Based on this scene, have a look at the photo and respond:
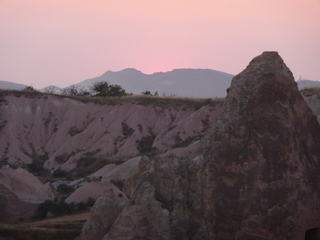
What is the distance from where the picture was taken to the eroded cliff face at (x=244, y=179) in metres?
11.2

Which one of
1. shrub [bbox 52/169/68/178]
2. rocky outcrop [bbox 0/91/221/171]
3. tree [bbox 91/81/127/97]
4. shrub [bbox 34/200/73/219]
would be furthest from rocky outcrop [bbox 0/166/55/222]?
tree [bbox 91/81/127/97]

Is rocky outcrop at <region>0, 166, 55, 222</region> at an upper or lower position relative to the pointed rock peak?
lower

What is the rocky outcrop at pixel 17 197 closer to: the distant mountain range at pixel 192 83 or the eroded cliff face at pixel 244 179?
the eroded cliff face at pixel 244 179

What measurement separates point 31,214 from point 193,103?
3849 centimetres

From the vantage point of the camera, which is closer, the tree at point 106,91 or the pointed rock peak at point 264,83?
the pointed rock peak at point 264,83

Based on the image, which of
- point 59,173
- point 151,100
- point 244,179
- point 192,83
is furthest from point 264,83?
point 192,83

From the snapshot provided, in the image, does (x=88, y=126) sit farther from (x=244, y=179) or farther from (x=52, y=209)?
(x=244, y=179)

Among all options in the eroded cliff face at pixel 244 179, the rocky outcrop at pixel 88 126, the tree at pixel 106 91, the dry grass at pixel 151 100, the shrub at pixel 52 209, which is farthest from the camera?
the tree at pixel 106 91

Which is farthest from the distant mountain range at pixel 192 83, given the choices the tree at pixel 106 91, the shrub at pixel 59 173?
the shrub at pixel 59 173

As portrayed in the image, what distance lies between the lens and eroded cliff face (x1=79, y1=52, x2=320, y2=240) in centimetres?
1125

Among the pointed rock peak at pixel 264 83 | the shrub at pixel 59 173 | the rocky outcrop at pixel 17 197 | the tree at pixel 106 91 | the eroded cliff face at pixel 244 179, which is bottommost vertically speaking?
the shrub at pixel 59 173

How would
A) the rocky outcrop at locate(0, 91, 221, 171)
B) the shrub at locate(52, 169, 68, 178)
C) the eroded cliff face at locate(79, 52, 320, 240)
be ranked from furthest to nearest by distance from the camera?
the rocky outcrop at locate(0, 91, 221, 171) → the shrub at locate(52, 169, 68, 178) → the eroded cliff face at locate(79, 52, 320, 240)

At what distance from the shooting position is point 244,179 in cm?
1138

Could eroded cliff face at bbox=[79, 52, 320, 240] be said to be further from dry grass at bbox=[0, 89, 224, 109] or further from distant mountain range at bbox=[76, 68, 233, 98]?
distant mountain range at bbox=[76, 68, 233, 98]
